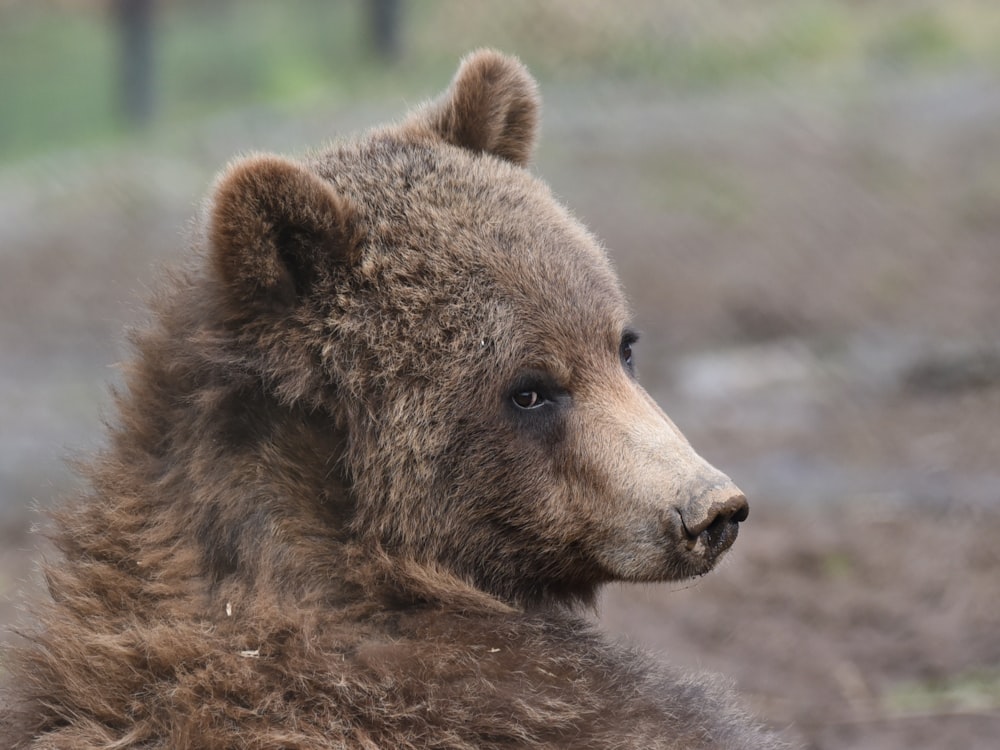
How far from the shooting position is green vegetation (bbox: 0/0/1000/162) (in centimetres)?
1440

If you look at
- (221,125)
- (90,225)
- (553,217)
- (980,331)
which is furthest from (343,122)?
(553,217)

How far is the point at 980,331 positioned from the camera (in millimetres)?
12359

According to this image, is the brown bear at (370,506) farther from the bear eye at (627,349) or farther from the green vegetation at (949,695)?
the green vegetation at (949,695)

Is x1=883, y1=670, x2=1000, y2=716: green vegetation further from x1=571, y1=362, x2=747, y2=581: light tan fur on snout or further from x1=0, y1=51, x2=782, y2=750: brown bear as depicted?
x1=571, y1=362, x2=747, y2=581: light tan fur on snout

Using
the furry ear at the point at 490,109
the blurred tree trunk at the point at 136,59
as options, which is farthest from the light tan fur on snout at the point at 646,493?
the blurred tree trunk at the point at 136,59

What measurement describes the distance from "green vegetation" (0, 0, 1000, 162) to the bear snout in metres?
11.0

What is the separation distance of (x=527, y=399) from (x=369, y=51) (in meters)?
11.7

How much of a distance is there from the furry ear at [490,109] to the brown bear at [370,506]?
0.60 m

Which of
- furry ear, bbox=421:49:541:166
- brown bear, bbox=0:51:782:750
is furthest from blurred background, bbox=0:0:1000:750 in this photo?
brown bear, bbox=0:51:782:750

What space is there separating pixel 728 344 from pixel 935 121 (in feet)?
17.3

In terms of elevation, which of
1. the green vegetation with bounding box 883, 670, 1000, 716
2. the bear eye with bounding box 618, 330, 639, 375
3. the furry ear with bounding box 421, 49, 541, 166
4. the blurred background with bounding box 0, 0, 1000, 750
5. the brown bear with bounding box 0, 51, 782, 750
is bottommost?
the brown bear with bounding box 0, 51, 782, 750

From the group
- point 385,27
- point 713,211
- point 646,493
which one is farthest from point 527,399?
point 385,27

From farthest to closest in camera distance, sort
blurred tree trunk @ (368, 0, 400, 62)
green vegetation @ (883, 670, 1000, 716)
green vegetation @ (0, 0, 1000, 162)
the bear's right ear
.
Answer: blurred tree trunk @ (368, 0, 400, 62) < green vegetation @ (0, 0, 1000, 162) < green vegetation @ (883, 670, 1000, 716) < the bear's right ear

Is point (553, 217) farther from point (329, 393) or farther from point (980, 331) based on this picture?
point (980, 331)
